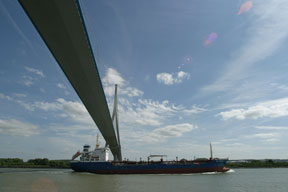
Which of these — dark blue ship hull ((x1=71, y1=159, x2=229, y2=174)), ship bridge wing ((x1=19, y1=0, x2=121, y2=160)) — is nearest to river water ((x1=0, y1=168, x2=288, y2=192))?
ship bridge wing ((x1=19, y1=0, x2=121, y2=160))

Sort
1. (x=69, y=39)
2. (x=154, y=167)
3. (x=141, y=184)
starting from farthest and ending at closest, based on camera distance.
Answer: (x=154, y=167) → (x=141, y=184) → (x=69, y=39)

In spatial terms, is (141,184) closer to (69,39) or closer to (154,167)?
(69,39)

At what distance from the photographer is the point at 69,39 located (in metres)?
8.85

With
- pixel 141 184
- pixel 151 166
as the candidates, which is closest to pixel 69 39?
pixel 141 184

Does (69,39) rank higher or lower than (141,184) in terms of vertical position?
higher

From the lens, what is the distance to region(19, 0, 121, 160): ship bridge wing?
22.8 feet

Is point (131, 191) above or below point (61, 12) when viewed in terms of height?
below

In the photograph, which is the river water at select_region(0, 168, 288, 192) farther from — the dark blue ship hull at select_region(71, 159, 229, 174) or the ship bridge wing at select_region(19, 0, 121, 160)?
the dark blue ship hull at select_region(71, 159, 229, 174)

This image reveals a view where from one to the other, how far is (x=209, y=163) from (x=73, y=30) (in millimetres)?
25687

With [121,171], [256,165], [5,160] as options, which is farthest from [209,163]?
[5,160]

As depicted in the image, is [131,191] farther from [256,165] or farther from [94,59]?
[256,165]

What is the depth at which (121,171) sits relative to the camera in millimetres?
26547

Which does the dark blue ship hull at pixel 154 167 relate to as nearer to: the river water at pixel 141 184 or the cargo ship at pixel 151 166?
the cargo ship at pixel 151 166

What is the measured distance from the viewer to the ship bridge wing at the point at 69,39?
6945mm
